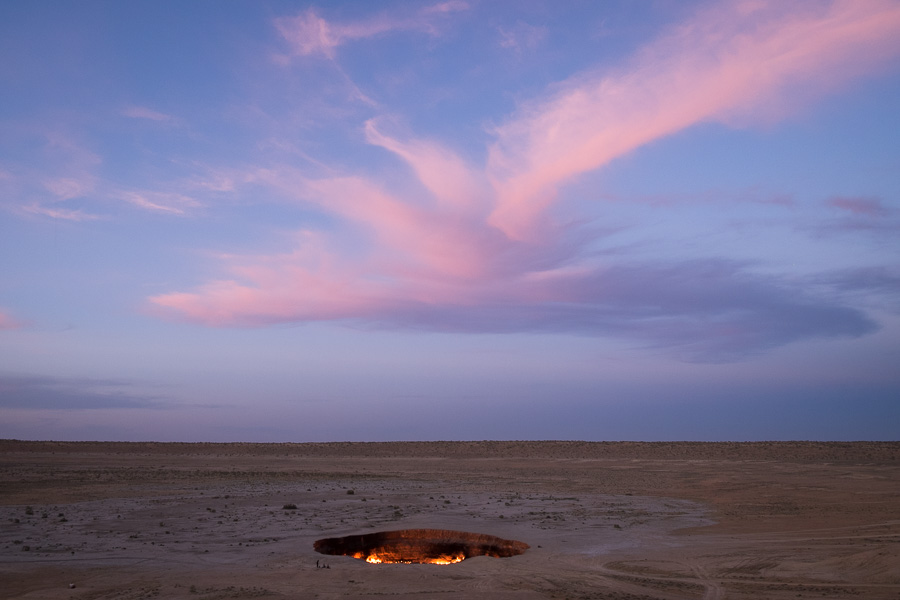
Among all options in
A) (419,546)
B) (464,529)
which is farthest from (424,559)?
(464,529)

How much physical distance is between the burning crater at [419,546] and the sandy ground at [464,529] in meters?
0.50

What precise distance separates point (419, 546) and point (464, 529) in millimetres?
1441

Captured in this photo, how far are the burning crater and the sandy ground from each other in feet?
1.63

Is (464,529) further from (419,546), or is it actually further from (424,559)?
(424,559)

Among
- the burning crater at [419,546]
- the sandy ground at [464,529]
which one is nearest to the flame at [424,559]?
the burning crater at [419,546]

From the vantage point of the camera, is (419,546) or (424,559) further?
(419,546)

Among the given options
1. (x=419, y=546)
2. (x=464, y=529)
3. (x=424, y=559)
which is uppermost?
(x=464, y=529)

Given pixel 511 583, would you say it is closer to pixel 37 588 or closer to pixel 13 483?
pixel 37 588

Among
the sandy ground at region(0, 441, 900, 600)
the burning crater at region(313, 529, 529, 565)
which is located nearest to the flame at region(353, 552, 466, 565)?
the burning crater at region(313, 529, 529, 565)

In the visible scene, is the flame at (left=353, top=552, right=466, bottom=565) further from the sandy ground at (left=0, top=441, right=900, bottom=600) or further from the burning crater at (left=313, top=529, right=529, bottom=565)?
the sandy ground at (left=0, top=441, right=900, bottom=600)

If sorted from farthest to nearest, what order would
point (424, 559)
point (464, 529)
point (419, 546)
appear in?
point (464, 529) → point (419, 546) → point (424, 559)

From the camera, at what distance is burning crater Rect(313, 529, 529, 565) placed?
15.3 meters

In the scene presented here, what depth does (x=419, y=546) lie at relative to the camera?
15.8 metres

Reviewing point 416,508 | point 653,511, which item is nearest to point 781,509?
point 653,511
